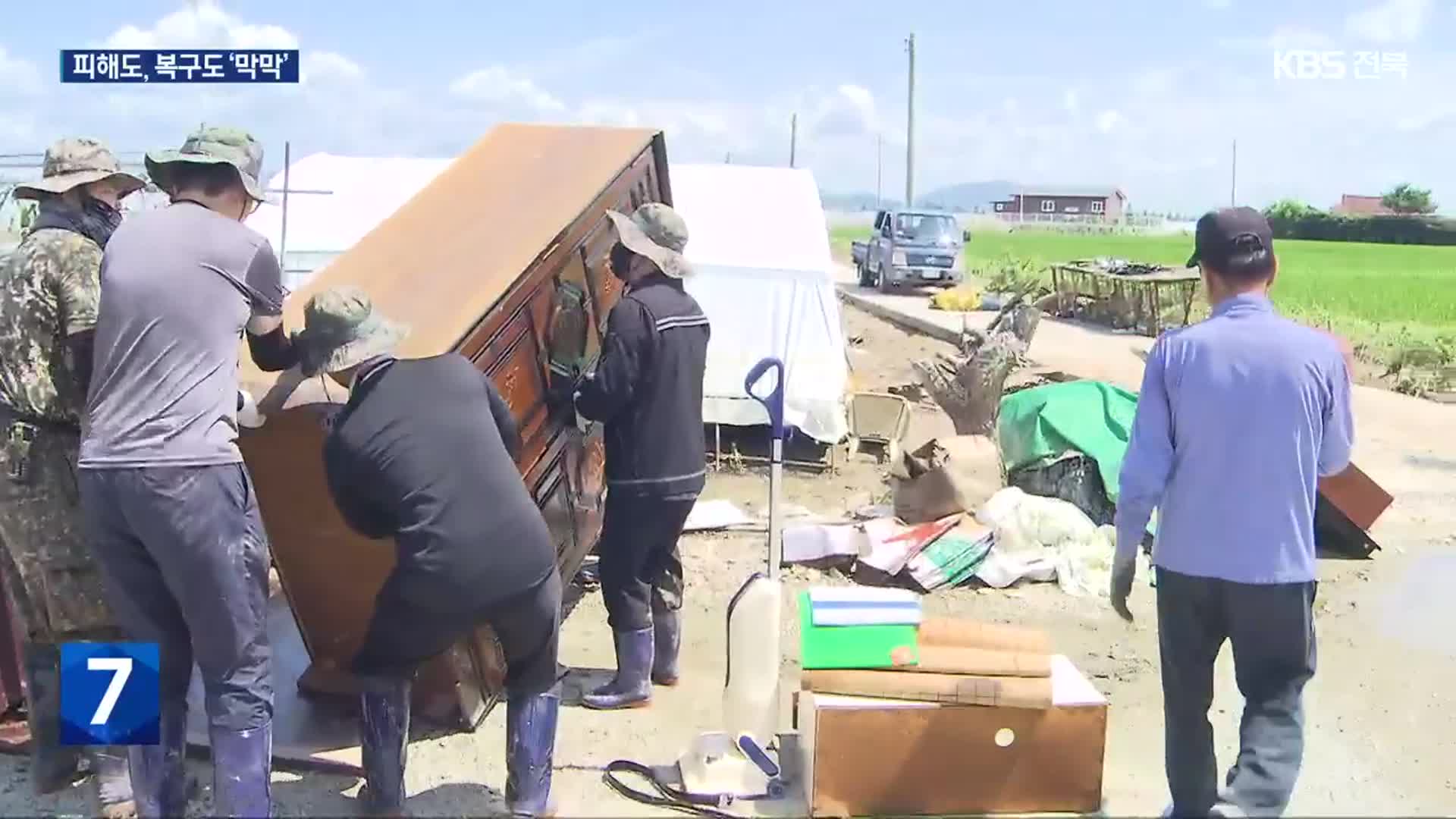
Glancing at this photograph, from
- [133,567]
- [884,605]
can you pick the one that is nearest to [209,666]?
[133,567]

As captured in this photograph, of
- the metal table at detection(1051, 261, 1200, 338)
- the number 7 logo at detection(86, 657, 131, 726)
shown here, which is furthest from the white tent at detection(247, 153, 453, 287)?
the metal table at detection(1051, 261, 1200, 338)

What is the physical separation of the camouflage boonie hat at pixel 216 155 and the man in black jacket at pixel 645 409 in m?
1.45

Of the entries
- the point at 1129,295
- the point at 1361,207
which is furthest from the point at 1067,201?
the point at 1129,295

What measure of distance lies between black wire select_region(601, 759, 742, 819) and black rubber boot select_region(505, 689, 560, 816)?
1.22 feet

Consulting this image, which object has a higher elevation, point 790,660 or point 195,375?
point 195,375

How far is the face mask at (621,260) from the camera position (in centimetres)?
485

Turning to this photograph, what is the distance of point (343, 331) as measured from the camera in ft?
11.9

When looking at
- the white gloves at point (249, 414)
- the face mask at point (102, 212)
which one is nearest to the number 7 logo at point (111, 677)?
the white gloves at point (249, 414)

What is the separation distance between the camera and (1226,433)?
3.43 meters

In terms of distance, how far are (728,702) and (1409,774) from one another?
2.48 m

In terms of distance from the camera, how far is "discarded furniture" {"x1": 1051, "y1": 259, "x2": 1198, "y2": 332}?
73.1 feet

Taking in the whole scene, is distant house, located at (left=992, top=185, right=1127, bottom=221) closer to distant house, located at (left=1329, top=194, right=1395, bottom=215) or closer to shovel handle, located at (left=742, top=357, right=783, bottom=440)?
distant house, located at (left=1329, top=194, right=1395, bottom=215)

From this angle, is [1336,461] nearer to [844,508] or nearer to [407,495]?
[407,495]

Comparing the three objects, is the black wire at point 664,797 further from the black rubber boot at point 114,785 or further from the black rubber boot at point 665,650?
the black rubber boot at point 114,785
